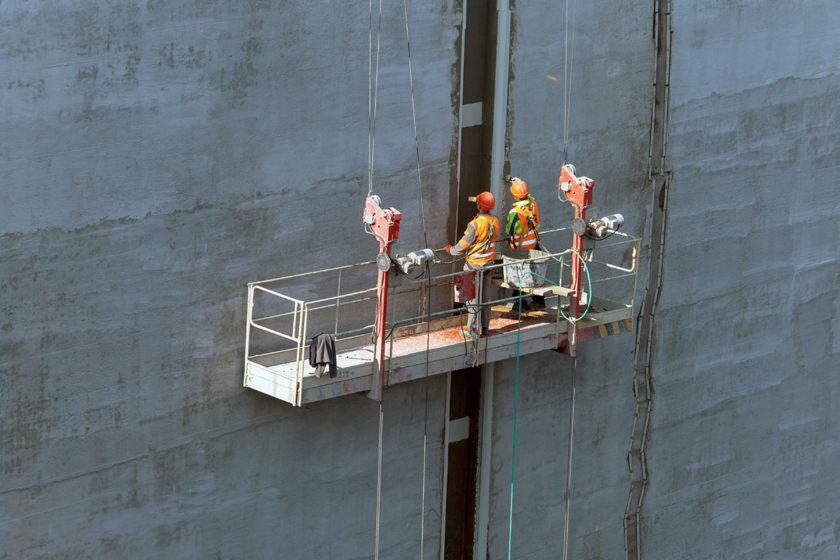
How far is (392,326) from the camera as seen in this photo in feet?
51.8

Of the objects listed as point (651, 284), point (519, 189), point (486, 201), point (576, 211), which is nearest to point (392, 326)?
point (486, 201)

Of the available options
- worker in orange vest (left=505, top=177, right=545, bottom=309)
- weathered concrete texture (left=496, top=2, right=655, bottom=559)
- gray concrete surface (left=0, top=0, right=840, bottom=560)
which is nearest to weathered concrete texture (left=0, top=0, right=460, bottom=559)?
gray concrete surface (left=0, top=0, right=840, bottom=560)

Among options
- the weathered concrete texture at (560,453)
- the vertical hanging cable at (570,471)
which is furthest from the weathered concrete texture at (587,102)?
the vertical hanging cable at (570,471)

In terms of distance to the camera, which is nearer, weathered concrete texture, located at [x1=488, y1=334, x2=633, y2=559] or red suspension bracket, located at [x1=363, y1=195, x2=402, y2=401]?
red suspension bracket, located at [x1=363, y1=195, x2=402, y2=401]

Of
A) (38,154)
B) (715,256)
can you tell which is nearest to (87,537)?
(38,154)

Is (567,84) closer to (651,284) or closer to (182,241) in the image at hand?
(651,284)

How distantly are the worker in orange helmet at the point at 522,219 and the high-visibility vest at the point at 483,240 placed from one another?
277mm

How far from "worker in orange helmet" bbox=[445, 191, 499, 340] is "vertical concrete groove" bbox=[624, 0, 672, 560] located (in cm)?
317

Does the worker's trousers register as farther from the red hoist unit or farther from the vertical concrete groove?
the vertical concrete groove

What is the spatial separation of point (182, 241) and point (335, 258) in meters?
1.91

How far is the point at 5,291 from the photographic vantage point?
13797mm

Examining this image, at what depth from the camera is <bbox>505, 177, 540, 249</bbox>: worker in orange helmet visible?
53.9 ft

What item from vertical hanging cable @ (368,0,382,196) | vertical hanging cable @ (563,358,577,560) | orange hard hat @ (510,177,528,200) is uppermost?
vertical hanging cable @ (368,0,382,196)

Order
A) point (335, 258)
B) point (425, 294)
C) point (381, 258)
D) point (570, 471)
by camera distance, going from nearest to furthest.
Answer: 1. point (381, 258)
2. point (335, 258)
3. point (425, 294)
4. point (570, 471)
